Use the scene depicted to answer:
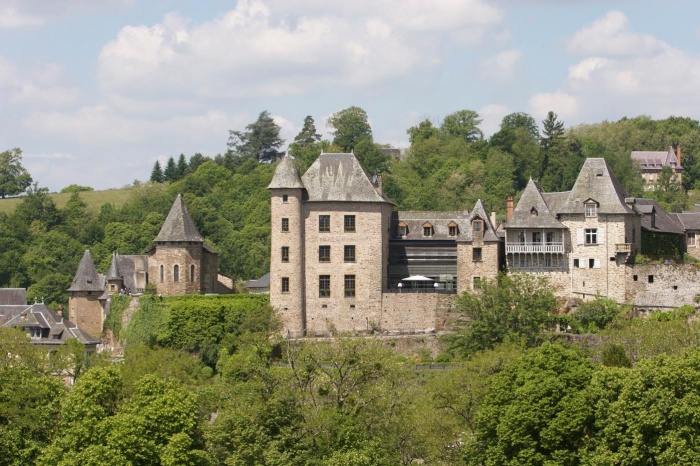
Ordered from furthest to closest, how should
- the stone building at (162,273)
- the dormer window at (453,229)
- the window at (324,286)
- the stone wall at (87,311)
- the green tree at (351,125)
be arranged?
1. the green tree at (351,125)
2. the stone wall at (87,311)
3. the stone building at (162,273)
4. the dormer window at (453,229)
5. the window at (324,286)

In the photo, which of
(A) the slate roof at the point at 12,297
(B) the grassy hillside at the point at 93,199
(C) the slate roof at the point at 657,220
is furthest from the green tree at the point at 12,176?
(C) the slate roof at the point at 657,220

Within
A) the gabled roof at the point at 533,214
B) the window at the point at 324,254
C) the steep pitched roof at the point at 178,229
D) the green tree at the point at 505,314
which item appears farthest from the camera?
the steep pitched roof at the point at 178,229

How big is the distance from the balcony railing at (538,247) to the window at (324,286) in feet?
32.5

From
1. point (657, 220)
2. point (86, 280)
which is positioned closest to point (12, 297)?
point (86, 280)

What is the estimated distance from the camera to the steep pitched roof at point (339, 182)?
7388cm

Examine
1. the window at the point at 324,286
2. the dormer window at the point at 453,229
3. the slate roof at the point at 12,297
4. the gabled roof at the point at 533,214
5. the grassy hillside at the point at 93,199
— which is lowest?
the slate roof at the point at 12,297

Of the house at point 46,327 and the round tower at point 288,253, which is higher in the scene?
the round tower at point 288,253

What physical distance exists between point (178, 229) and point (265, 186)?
163 feet

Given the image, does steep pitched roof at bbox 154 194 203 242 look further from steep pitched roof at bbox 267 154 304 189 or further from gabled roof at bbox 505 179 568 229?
gabled roof at bbox 505 179 568 229

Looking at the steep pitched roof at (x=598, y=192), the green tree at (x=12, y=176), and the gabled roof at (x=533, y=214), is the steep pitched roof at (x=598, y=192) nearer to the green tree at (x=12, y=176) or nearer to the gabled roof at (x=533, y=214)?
the gabled roof at (x=533, y=214)

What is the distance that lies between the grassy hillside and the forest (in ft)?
13.3

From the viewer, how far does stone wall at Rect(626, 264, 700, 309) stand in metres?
70.0

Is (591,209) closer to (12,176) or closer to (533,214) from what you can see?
(533,214)

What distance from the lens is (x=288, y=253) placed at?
73188 millimetres
